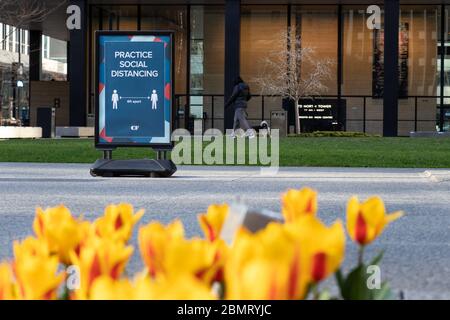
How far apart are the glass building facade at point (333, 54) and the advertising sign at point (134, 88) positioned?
36.5m

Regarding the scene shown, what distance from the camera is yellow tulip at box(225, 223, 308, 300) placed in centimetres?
151

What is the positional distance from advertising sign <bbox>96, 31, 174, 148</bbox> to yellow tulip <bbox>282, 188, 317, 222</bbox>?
48.3 ft

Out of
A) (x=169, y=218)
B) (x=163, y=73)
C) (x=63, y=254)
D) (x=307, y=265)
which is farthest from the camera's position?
(x=163, y=73)

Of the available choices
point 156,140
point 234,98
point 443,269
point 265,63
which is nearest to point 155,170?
point 156,140

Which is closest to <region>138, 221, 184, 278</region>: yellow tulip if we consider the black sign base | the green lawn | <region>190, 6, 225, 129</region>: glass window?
the black sign base

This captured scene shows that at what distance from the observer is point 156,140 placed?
17.3 m

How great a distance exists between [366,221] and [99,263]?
2.14ft

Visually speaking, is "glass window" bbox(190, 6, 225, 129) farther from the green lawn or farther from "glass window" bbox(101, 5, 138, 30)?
the green lawn

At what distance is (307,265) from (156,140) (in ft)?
51.6

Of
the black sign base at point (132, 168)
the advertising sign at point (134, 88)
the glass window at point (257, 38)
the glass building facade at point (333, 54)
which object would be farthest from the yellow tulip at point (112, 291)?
the glass window at point (257, 38)

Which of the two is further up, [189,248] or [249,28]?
[249,28]

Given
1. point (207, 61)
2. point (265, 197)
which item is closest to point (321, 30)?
point (207, 61)

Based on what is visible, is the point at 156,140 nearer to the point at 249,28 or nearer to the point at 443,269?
the point at 443,269
